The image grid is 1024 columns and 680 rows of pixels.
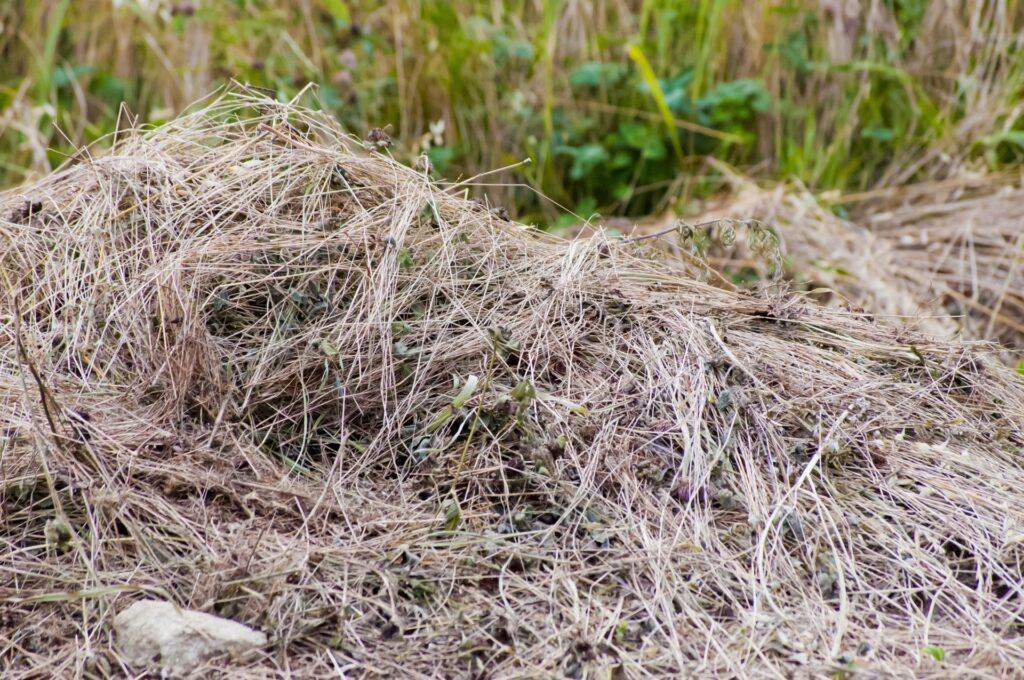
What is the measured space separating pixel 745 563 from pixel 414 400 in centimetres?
71

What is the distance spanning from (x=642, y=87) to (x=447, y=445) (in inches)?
92.9

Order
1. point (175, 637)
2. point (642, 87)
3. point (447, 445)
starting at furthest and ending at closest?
point (642, 87), point (447, 445), point (175, 637)

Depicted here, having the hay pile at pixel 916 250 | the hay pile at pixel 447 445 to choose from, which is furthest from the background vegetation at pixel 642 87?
the hay pile at pixel 447 445

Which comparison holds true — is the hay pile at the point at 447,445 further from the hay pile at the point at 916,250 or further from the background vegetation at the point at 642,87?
the background vegetation at the point at 642,87

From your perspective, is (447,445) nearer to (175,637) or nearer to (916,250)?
(175,637)

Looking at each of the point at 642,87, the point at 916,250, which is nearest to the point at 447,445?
the point at 916,250

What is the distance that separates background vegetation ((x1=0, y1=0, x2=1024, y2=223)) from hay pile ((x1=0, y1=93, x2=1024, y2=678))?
1531 millimetres

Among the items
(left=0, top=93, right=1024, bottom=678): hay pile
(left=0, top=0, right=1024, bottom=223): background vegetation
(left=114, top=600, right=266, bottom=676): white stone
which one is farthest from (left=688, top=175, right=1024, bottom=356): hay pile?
(left=114, top=600, right=266, bottom=676): white stone

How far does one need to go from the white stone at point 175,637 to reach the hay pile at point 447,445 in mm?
→ 39

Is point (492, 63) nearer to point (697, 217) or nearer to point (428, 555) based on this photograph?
point (697, 217)

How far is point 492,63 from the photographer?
3.99 m

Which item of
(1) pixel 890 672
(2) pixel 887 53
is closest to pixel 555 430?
(1) pixel 890 672

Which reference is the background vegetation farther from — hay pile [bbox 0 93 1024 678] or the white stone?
the white stone

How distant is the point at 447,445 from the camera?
1.87 m
